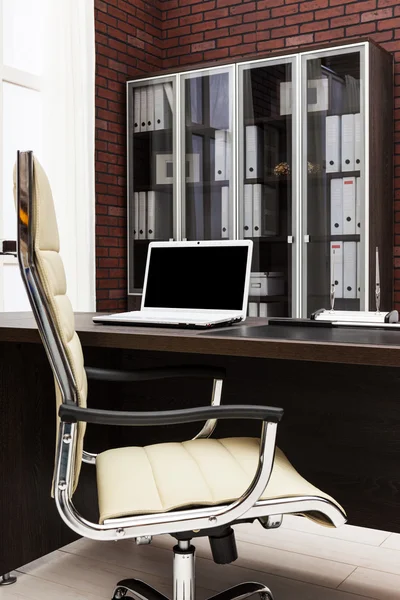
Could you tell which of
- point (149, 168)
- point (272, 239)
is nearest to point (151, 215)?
point (149, 168)

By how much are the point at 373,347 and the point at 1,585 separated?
145 cm

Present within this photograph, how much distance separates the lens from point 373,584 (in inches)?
87.8

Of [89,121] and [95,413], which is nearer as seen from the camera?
[95,413]

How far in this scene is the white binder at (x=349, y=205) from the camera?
3934 millimetres

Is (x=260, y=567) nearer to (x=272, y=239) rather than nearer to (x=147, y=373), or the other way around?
(x=147, y=373)

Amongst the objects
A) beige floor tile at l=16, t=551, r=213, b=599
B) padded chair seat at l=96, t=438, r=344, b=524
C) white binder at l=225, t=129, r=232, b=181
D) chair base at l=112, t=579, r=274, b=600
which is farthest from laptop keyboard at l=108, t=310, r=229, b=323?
white binder at l=225, t=129, r=232, b=181

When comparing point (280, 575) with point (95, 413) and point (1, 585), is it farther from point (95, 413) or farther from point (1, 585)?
point (95, 413)

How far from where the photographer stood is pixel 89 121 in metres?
4.27

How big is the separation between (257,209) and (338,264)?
23.4 inches

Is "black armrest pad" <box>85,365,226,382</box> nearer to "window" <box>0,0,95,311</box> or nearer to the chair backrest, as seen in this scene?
the chair backrest

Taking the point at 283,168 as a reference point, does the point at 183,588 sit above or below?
below

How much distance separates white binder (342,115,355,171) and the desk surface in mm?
2045

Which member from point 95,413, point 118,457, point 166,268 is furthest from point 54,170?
→ point 95,413

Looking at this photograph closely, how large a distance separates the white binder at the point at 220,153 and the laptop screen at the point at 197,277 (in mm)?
2029
